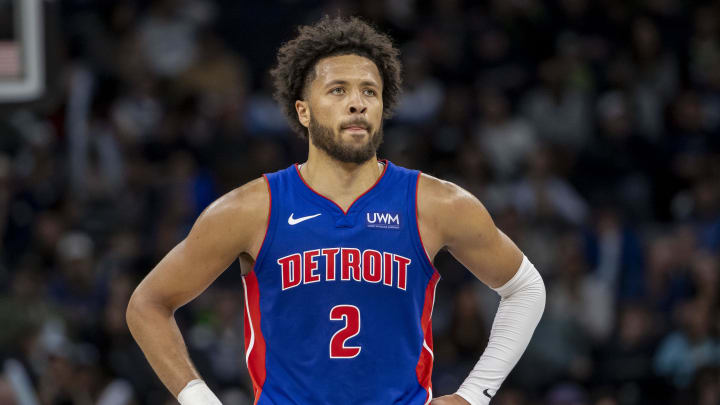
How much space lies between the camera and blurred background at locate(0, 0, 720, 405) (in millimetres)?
9266

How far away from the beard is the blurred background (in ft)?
15.0

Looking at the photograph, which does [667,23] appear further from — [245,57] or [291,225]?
[291,225]

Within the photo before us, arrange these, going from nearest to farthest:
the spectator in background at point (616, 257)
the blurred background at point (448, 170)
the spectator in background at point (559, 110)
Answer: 1. the blurred background at point (448, 170)
2. the spectator in background at point (616, 257)
3. the spectator in background at point (559, 110)

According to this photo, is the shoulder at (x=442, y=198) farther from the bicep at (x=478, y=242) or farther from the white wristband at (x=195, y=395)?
the white wristband at (x=195, y=395)

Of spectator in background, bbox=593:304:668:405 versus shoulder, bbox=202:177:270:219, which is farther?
spectator in background, bbox=593:304:668:405

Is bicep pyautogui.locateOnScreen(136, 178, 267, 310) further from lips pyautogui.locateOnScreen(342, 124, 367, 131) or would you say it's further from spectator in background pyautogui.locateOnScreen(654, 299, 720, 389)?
spectator in background pyautogui.locateOnScreen(654, 299, 720, 389)

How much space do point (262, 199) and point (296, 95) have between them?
0.60 m

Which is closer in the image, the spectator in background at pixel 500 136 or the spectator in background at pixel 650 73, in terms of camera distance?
the spectator in background at pixel 500 136

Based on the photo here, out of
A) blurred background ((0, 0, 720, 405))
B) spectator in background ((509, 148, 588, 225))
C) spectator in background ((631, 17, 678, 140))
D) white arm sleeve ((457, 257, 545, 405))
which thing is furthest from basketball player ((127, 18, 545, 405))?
spectator in background ((631, 17, 678, 140))

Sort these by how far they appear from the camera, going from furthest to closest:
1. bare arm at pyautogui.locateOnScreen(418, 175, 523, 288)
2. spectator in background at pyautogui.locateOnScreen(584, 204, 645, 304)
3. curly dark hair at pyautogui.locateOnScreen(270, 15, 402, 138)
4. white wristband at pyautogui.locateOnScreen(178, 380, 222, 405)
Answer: spectator in background at pyautogui.locateOnScreen(584, 204, 645, 304) → curly dark hair at pyautogui.locateOnScreen(270, 15, 402, 138) → bare arm at pyautogui.locateOnScreen(418, 175, 523, 288) → white wristband at pyautogui.locateOnScreen(178, 380, 222, 405)

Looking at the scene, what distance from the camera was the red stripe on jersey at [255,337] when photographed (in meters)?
4.38

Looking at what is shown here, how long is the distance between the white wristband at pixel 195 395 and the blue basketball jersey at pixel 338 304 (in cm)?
22

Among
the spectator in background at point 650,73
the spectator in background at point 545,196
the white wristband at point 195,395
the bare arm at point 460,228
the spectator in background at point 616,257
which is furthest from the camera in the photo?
the spectator in background at point 650,73

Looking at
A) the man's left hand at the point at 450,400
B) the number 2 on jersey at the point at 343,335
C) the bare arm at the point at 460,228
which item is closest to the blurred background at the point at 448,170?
the man's left hand at the point at 450,400
